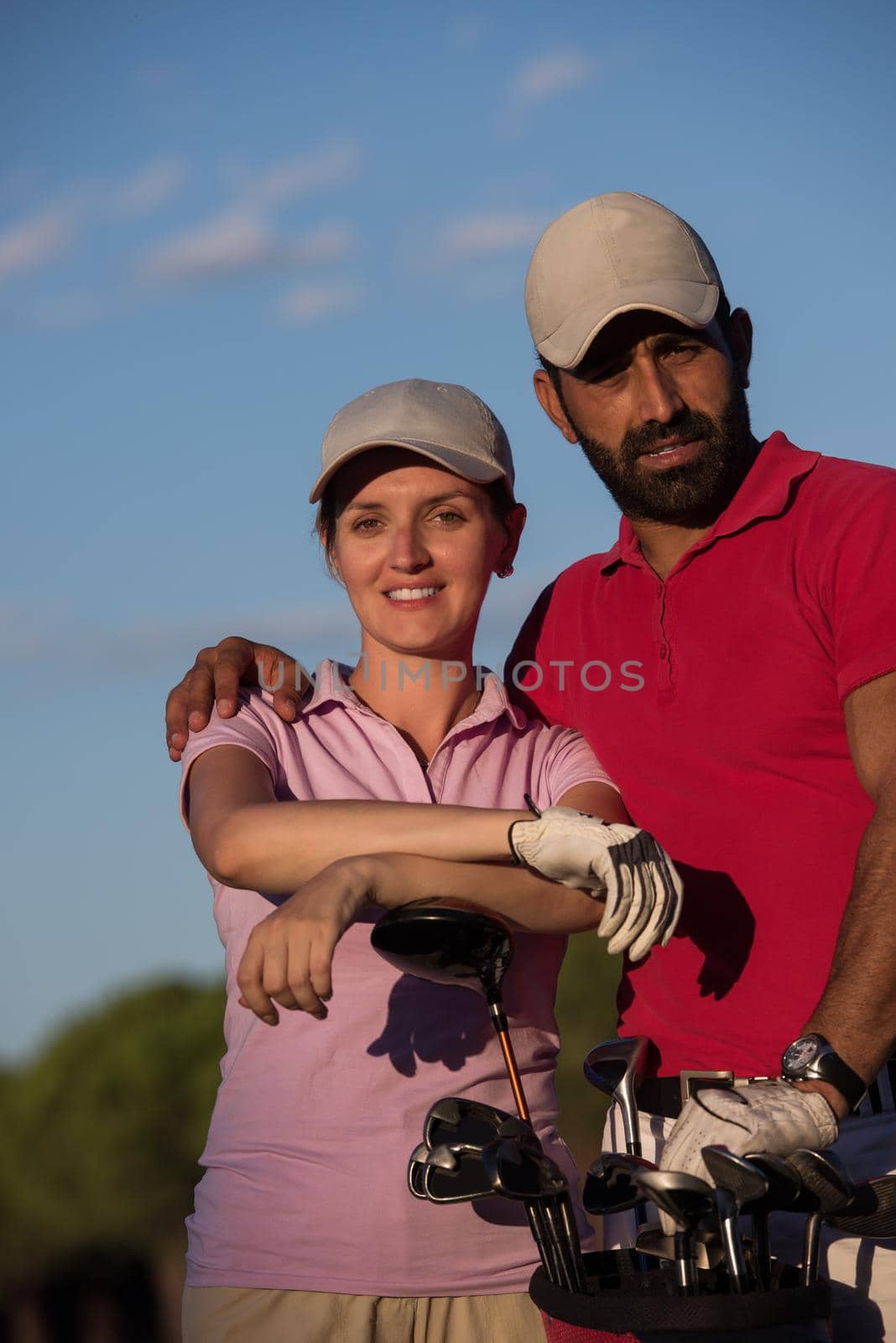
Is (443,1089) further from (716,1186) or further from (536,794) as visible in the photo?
(716,1186)

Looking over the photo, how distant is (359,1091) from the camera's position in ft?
11.3

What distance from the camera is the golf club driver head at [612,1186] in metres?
2.74

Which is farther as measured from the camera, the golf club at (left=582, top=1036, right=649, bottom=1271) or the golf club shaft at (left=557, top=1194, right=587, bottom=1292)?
the golf club at (left=582, top=1036, right=649, bottom=1271)

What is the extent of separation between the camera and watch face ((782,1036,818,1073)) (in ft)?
9.87

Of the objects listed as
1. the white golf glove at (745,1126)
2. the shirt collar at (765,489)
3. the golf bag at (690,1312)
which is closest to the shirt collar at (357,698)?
the shirt collar at (765,489)

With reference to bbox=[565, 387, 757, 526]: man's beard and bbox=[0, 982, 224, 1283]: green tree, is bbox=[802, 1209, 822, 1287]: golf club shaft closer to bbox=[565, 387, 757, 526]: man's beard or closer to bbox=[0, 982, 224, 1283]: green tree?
bbox=[565, 387, 757, 526]: man's beard

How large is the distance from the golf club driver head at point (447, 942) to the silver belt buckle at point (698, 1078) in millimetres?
725

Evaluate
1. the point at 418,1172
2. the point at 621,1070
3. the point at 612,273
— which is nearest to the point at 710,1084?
the point at 621,1070

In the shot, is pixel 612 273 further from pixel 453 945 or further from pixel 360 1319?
pixel 360 1319

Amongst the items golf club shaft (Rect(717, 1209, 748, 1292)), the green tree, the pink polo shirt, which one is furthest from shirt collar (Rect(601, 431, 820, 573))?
the green tree

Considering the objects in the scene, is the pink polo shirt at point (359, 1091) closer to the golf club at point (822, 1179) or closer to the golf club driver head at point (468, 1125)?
the golf club driver head at point (468, 1125)

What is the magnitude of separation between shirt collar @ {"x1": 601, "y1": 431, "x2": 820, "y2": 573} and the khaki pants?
1783 millimetres

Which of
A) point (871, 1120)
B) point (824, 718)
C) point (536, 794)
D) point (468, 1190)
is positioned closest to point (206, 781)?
point (536, 794)

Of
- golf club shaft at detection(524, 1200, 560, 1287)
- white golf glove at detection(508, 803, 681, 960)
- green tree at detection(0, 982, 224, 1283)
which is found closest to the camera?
golf club shaft at detection(524, 1200, 560, 1287)
